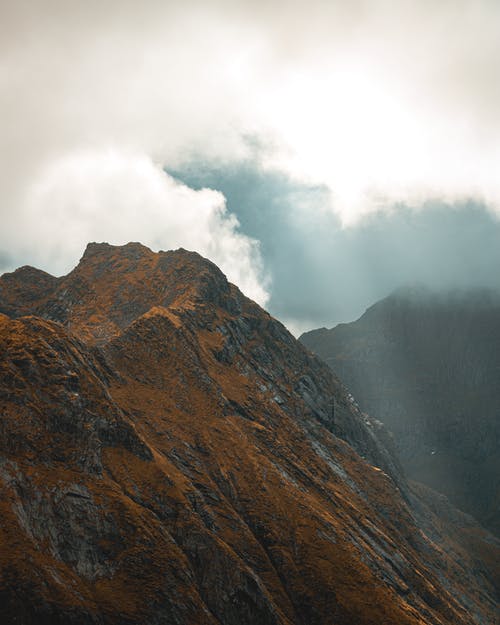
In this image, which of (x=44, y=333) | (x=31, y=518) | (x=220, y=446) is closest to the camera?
(x=31, y=518)

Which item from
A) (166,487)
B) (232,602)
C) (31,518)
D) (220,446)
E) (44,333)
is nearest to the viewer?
(31,518)

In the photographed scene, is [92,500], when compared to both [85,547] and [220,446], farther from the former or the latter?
[220,446]

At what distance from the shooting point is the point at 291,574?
15000 cm

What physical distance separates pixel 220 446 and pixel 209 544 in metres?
51.7

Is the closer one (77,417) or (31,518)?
(31,518)

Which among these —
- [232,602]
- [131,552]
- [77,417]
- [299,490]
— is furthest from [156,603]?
[299,490]

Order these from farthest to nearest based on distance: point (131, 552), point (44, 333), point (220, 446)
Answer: point (220, 446), point (44, 333), point (131, 552)

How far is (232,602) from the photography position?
417 feet

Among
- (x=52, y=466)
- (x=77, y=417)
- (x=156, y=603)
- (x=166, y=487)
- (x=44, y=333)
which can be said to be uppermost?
(x=44, y=333)

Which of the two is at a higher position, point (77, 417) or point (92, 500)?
point (77, 417)

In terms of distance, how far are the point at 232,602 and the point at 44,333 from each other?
279 ft

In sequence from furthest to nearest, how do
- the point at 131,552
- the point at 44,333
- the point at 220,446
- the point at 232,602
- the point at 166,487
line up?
the point at 220,446
the point at 44,333
the point at 166,487
the point at 232,602
the point at 131,552

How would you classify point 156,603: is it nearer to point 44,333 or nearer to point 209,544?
point 209,544

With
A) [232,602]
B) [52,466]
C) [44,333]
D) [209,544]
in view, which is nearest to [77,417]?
[52,466]
